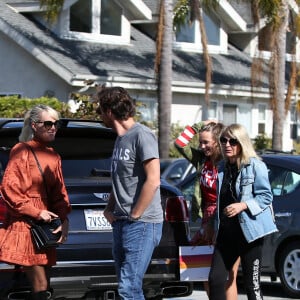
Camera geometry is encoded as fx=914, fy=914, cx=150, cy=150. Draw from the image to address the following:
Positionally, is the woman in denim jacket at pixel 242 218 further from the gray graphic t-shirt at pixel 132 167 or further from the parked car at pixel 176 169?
the parked car at pixel 176 169

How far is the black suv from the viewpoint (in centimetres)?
703

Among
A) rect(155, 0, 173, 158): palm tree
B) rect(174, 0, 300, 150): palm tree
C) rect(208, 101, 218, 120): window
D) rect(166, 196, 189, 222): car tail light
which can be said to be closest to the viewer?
rect(166, 196, 189, 222): car tail light

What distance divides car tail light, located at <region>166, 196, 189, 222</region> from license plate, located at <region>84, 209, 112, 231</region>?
58cm

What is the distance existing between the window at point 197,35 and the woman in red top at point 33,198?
2125 cm

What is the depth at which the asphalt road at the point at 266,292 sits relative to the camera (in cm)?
1016

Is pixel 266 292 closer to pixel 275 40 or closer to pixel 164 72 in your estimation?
pixel 164 72

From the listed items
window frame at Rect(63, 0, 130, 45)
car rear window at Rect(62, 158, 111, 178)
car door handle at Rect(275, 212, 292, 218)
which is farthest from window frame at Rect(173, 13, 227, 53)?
car rear window at Rect(62, 158, 111, 178)

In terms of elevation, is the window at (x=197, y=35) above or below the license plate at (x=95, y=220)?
above

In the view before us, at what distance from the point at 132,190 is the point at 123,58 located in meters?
20.1

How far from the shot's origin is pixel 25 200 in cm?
650

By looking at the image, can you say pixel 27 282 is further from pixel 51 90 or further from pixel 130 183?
pixel 51 90

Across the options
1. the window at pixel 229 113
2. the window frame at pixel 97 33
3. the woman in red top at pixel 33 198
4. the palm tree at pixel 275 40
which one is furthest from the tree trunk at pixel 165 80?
the woman in red top at pixel 33 198

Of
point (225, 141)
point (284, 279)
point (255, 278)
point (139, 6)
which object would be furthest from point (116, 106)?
point (139, 6)

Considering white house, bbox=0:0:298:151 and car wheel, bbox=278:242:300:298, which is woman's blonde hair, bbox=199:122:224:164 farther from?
white house, bbox=0:0:298:151
